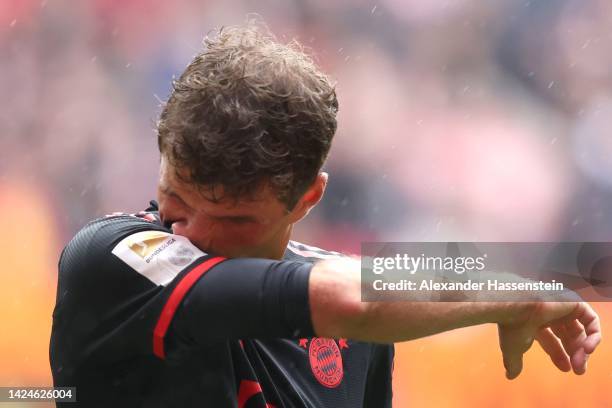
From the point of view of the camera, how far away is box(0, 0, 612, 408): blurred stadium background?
252 inches

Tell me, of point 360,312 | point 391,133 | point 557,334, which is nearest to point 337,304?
point 360,312

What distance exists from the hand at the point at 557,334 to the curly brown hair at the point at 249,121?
0.56 m

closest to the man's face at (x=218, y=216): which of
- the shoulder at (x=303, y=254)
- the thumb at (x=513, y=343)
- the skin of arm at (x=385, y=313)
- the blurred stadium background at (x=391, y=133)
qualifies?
the skin of arm at (x=385, y=313)

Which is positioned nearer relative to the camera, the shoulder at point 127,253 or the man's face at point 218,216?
the shoulder at point 127,253

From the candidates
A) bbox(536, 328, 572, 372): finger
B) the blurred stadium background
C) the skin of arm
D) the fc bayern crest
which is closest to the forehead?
the skin of arm

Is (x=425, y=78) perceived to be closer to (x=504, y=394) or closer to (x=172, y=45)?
(x=172, y=45)

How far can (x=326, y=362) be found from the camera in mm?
2197

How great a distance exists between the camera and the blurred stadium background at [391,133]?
6.41 meters

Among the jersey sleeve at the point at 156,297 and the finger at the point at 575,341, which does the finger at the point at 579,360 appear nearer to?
the finger at the point at 575,341

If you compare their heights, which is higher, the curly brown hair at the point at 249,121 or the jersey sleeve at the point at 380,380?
the curly brown hair at the point at 249,121

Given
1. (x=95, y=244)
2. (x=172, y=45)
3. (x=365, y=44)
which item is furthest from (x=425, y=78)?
(x=95, y=244)

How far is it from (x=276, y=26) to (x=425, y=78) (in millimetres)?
1267

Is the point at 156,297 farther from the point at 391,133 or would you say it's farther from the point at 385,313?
the point at 391,133

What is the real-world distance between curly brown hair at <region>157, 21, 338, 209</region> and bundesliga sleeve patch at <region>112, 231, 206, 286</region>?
0.44ft
